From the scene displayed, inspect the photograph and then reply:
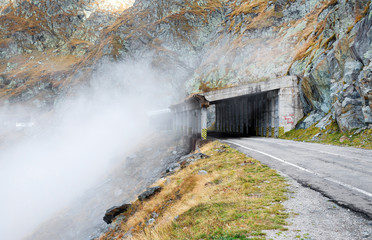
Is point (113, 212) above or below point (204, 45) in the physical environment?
below

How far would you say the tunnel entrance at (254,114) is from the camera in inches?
1103

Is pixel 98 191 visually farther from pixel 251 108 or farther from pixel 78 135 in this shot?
pixel 78 135

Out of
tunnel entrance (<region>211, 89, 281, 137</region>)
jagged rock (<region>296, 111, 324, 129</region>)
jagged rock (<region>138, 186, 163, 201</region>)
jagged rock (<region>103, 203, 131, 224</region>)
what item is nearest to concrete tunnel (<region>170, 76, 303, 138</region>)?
tunnel entrance (<region>211, 89, 281, 137</region>)

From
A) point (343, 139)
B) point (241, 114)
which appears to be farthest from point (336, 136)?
point (241, 114)

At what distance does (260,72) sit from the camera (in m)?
50.5

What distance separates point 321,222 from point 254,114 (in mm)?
30986

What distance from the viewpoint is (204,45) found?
9394cm

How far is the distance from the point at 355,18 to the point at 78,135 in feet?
285

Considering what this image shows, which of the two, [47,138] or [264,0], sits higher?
[264,0]

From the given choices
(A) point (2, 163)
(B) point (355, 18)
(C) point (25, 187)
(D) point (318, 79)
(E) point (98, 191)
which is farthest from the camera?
(A) point (2, 163)

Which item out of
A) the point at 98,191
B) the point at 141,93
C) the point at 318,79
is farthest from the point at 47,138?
the point at 318,79

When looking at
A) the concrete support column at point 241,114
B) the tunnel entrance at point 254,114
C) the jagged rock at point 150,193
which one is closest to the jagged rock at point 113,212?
the jagged rock at point 150,193

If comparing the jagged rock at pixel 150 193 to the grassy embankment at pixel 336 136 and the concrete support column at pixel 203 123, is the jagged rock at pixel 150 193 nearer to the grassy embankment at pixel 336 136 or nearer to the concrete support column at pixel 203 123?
the grassy embankment at pixel 336 136

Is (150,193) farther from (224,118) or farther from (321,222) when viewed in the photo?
(224,118)
